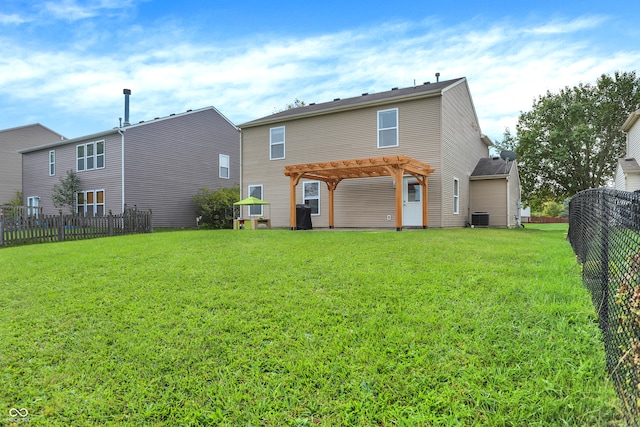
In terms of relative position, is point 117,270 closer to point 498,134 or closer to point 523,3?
point 523,3

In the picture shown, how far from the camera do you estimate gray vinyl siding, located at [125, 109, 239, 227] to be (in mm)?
18516

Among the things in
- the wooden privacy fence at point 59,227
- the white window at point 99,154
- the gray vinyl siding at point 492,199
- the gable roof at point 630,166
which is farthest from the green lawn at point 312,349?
the white window at point 99,154

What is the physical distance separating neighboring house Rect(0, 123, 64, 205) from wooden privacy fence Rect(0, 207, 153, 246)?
1525 cm

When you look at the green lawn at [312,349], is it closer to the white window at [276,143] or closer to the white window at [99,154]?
the white window at [276,143]

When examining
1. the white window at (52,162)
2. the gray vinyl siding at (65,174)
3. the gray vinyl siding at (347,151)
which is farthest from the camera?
the white window at (52,162)

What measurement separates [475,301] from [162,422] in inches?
110

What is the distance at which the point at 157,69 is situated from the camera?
16.8 metres

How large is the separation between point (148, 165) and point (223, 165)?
191 inches

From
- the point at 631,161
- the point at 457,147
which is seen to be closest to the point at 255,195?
the point at 457,147

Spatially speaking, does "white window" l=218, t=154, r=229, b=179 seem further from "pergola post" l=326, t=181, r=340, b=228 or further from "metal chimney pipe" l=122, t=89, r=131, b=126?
"pergola post" l=326, t=181, r=340, b=228

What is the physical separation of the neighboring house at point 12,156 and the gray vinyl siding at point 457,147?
27071 mm

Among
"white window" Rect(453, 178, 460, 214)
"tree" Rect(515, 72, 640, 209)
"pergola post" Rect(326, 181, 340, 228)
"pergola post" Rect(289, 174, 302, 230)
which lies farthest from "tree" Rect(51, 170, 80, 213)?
"tree" Rect(515, 72, 640, 209)

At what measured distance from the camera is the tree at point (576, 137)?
23969 millimetres

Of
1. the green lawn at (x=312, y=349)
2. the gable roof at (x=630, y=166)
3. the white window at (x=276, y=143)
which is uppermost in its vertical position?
the white window at (x=276, y=143)
